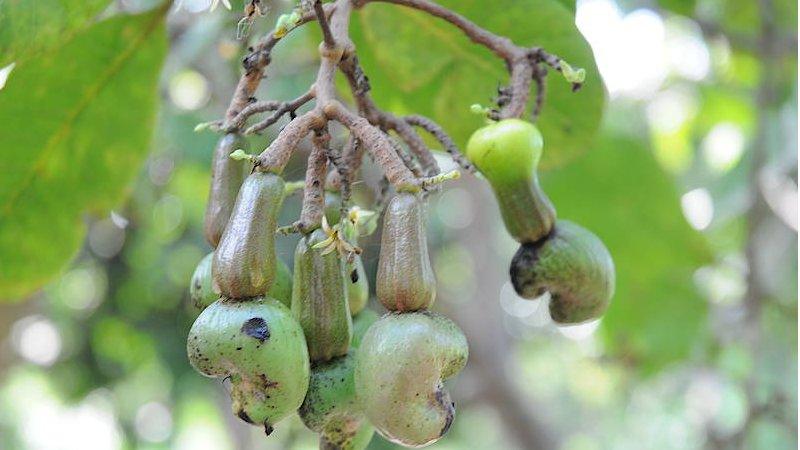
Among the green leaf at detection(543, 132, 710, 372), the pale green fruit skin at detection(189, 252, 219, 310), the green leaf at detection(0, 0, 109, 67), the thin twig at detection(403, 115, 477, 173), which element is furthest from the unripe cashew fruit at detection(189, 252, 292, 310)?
the green leaf at detection(543, 132, 710, 372)

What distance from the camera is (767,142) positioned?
3244mm

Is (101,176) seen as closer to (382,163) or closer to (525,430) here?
(382,163)

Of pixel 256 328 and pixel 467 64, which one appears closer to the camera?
pixel 256 328

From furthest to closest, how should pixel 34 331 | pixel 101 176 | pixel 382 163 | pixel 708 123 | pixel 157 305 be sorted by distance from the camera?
pixel 34 331
pixel 157 305
pixel 708 123
pixel 101 176
pixel 382 163

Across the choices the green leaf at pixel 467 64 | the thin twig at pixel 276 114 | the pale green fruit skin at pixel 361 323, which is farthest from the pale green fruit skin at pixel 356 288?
the green leaf at pixel 467 64

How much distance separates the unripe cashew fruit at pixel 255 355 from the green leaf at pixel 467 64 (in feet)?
2.89

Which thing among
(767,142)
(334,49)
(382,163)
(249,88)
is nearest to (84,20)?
(249,88)

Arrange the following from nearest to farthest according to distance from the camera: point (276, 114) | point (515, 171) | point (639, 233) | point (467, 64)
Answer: point (276, 114) < point (515, 171) < point (467, 64) < point (639, 233)

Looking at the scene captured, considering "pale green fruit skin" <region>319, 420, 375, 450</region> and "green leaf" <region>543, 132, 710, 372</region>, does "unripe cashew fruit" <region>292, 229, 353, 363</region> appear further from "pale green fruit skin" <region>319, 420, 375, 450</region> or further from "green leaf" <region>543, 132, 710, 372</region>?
"green leaf" <region>543, 132, 710, 372</region>

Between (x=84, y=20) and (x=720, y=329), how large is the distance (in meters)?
2.88

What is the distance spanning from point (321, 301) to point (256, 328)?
0.44ft

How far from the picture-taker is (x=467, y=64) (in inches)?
81.2

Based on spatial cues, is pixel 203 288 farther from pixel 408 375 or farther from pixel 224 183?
pixel 408 375

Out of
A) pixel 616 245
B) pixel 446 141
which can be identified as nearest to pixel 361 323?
pixel 446 141
